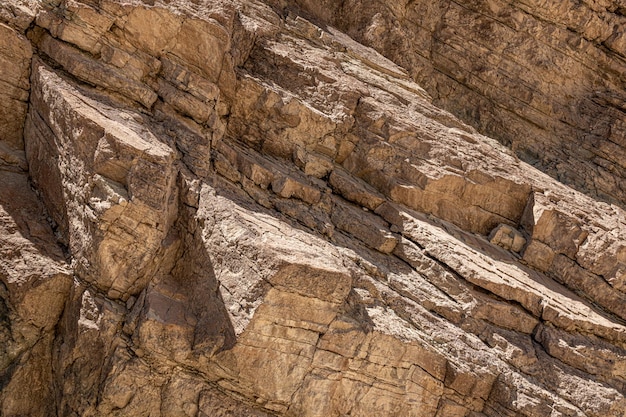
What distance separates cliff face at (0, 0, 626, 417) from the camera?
9727 millimetres

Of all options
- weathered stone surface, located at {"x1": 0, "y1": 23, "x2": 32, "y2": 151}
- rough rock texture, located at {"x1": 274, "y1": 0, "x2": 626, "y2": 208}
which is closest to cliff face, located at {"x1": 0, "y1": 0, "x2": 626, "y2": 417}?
weathered stone surface, located at {"x1": 0, "y1": 23, "x2": 32, "y2": 151}

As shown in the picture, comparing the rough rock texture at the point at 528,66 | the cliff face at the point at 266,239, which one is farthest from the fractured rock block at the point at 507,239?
the rough rock texture at the point at 528,66

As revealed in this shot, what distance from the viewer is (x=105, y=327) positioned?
9570 mm

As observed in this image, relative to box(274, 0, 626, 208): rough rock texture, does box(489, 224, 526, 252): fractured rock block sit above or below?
below

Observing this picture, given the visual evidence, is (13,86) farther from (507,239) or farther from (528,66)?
(528,66)

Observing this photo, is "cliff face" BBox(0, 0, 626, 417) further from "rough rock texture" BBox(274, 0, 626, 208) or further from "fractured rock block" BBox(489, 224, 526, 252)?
"rough rock texture" BBox(274, 0, 626, 208)

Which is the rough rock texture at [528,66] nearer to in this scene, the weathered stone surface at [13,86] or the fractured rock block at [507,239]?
the fractured rock block at [507,239]

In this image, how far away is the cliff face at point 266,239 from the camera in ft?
31.9

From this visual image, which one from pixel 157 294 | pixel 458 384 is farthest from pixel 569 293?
pixel 157 294

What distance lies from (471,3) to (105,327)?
18934 mm

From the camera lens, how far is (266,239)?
33.9 feet

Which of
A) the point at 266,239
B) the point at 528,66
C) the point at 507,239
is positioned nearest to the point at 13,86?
the point at 266,239

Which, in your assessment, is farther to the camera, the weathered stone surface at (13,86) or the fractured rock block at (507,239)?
the fractured rock block at (507,239)

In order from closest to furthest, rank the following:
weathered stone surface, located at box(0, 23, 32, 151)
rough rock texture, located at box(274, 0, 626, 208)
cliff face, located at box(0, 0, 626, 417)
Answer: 1. cliff face, located at box(0, 0, 626, 417)
2. weathered stone surface, located at box(0, 23, 32, 151)
3. rough rock texture, located at box(274, 0, 626, 208)
